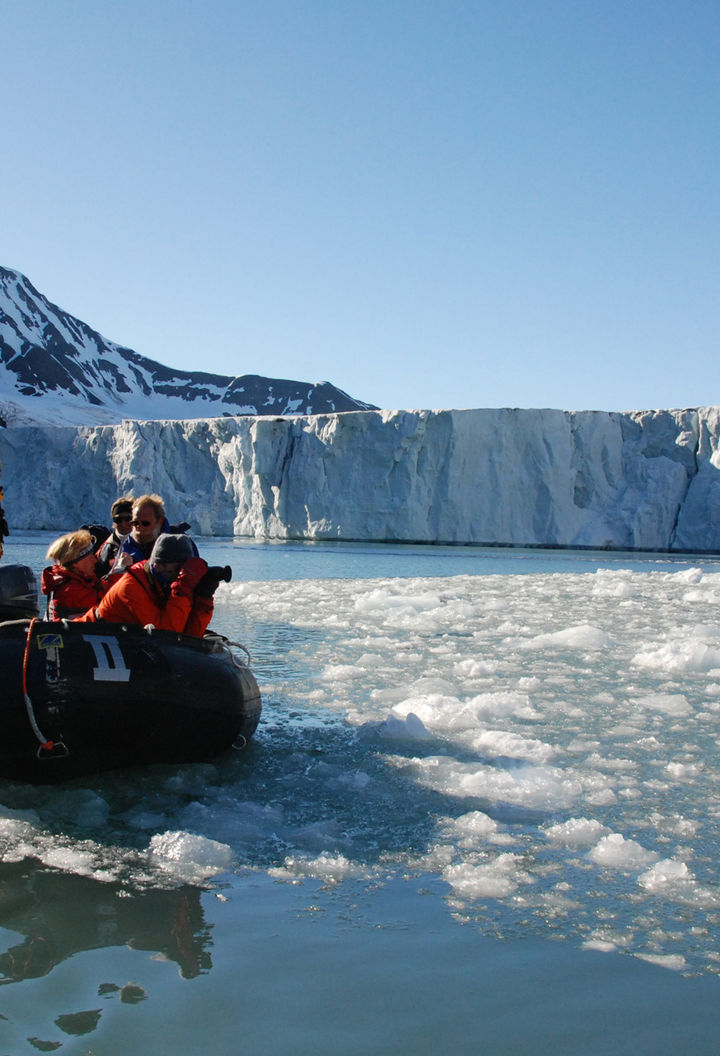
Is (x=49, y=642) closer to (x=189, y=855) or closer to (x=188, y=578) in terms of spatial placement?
(x=188, y=578)

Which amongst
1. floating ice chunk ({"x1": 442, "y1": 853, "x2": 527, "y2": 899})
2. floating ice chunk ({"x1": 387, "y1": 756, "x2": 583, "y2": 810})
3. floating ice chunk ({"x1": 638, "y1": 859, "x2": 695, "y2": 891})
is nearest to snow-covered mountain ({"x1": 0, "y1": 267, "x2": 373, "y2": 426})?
floating ice chunk ({"x1": 387, "y1": 756, "x2": 583, "y2": 810})

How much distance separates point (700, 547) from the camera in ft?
112

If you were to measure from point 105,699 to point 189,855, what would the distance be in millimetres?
946

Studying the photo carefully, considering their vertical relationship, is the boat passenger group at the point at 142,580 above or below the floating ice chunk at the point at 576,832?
above

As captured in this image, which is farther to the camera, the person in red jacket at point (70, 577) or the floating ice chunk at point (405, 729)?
the floating ice chunk at point (405, 729)

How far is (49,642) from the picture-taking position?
11.9 feet

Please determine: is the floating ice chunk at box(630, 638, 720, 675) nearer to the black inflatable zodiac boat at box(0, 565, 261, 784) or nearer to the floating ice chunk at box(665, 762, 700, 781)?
the floating ice chunk at box(665, 762, 700, 781)

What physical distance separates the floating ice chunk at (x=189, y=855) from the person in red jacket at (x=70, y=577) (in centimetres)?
153

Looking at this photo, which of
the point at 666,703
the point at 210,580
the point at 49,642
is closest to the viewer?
the point at 49,642

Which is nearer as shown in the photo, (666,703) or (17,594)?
(17,594)

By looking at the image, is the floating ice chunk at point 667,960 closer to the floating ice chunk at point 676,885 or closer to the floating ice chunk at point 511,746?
the floating ice chunk at point 676,885

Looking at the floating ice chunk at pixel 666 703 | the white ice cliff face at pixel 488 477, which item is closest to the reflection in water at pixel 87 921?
the floating ice chunk at pixel 666 703

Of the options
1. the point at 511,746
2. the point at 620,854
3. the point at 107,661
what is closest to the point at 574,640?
the point at 511,746

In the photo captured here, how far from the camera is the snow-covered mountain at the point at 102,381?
73.8m
